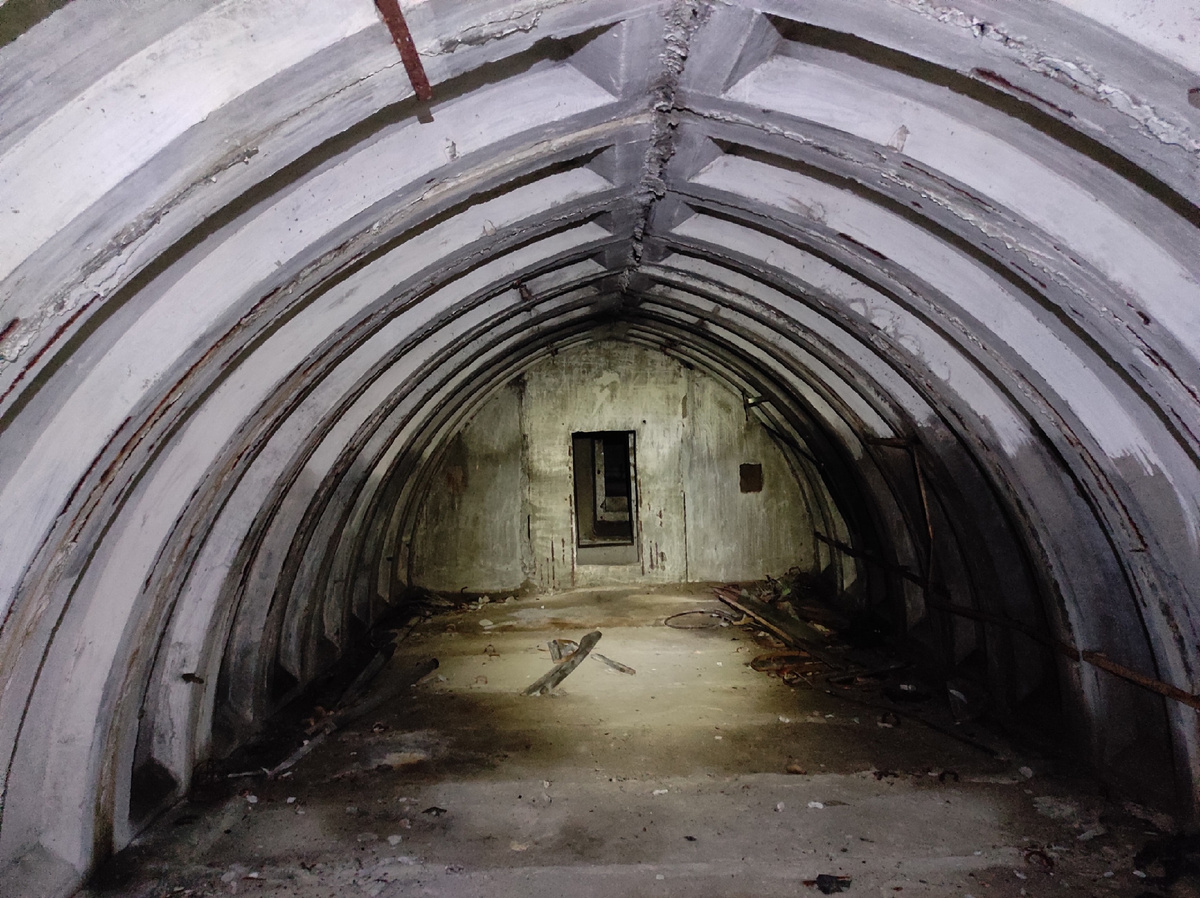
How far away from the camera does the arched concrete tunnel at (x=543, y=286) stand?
6.07ft

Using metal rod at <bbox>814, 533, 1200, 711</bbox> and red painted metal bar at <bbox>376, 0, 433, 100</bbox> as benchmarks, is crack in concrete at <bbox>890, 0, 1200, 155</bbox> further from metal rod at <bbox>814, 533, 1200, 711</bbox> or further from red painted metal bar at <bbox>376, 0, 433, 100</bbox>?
metal rod at <bbox>814, 533, 1200, 711</bbox>

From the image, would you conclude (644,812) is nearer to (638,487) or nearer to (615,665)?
(615,665)

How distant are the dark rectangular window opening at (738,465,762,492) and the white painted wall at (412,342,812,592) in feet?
0.27

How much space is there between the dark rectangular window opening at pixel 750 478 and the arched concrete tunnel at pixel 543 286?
160 inches

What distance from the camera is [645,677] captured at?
682 centimetres

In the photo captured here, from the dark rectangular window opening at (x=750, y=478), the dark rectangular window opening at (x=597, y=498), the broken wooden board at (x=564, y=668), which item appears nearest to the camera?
the broken wooden board at (x=564, y=668)

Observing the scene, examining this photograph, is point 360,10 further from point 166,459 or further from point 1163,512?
point 1163,512

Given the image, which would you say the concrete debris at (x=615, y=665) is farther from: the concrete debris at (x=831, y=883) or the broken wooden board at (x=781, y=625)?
the concrete debris at (x=831, y=883)

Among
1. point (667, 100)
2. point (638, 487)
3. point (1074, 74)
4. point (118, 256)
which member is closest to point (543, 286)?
point (667, 100)

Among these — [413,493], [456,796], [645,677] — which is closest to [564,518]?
[413,493]

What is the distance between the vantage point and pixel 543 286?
538 cm

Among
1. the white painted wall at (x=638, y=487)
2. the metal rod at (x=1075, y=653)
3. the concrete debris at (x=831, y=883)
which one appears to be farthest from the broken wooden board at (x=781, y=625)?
the concrete debris at (x=831, y=883)

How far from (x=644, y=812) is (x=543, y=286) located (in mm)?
3370

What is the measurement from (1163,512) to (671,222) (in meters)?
2.67
